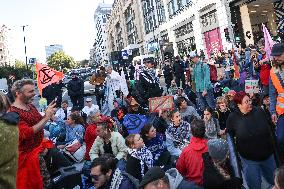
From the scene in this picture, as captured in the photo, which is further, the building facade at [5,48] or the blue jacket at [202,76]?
the building facade at [5,48]

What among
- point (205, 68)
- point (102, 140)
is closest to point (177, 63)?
point (205, 68)

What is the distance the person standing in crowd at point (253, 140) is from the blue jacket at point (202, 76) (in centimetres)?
509

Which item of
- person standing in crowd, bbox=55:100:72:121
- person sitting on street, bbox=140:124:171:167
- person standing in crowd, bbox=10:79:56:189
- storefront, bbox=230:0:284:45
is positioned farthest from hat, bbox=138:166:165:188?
storefront, bbox=230:0:284:45

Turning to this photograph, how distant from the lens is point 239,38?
23359 millimetres

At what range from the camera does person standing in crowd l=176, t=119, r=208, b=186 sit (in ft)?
13.5

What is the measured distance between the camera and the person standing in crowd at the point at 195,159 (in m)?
4.12

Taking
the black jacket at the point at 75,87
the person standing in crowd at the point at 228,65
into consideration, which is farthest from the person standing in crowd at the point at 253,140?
the black jacket at the point at 75,87

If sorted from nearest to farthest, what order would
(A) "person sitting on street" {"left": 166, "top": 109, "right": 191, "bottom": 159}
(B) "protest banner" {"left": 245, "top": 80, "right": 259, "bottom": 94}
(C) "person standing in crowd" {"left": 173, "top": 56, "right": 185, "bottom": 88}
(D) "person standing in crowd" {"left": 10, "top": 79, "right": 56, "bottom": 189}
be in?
(D) "person standing in crowd" {"left": 10, "top": 79, "right": 56, "bottom": 189}, (A) "person sitting on street" {"left": 166, "top": 109, "right": 191, "bottom": 159}, (B) "protest banner" {"left": 245, "top": 80, "right": 259, "bottom": 94}, (C) "person standing in crowd" {"left": 173, "top": 56, "right": 185, "bottom": 88}

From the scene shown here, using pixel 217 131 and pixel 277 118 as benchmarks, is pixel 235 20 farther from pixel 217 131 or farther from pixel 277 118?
pixel 277 118

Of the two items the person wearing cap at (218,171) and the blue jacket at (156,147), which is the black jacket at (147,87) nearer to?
the blue jacket at (156,147)

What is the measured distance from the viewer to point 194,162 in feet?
13.6

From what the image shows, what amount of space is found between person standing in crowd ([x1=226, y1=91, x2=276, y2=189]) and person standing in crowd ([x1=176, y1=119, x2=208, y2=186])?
570mm

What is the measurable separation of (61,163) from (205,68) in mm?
5912

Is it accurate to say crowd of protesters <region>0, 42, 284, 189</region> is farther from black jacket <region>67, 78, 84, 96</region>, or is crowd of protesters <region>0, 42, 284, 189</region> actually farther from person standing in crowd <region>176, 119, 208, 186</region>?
black jacket <region>67, 78, 84, 96</region>
